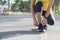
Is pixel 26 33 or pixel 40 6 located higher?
pixel 40 6

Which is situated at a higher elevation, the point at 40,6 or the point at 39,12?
the point at 40,6

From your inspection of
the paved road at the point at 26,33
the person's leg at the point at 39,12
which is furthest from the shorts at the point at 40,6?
the paved road at the point at 26,33

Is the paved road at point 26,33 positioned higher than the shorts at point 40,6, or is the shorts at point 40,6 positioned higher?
the shorts at point 40,6

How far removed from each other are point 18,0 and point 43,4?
17.3 metres

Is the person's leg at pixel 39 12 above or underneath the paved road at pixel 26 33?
above

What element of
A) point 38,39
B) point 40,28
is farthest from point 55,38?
point 40,28

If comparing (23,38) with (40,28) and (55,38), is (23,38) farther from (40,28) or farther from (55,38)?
(40,28)

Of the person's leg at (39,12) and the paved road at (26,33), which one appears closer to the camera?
the paved road at (26,33)

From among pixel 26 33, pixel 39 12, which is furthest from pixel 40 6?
pixel 26 33

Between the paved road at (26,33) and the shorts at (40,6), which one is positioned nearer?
the paved road at (26,33)

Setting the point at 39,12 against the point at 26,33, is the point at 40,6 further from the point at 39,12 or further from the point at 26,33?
the point at 26,33

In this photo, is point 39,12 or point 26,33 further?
point 39,12

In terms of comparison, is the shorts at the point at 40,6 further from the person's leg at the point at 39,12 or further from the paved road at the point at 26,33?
the paved road at the point at 26,33

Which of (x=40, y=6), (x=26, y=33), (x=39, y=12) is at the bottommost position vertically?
(x=26, y=33)
